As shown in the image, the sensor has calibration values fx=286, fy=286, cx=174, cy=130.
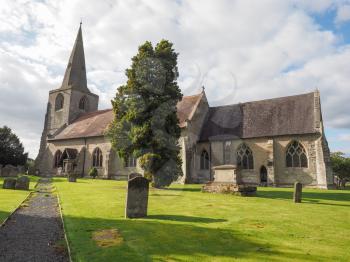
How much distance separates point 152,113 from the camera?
23656mm

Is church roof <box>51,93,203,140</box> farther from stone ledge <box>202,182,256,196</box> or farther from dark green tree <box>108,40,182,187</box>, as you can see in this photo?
stone ledge <box>202,182,256,196</box>

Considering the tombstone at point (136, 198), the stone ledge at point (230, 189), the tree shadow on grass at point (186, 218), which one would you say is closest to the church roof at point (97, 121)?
the stone ledge at point (230, 189)

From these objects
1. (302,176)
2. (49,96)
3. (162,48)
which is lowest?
(302,176)

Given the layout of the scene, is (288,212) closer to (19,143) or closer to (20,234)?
(20,234)

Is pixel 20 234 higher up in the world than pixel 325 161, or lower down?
lower down

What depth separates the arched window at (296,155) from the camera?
95.3 feet

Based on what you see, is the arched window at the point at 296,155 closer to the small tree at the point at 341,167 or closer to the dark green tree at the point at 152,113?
the dark green tree at the point at 152,113

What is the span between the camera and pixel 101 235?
8328 mm

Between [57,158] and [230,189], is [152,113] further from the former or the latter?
[57,158]

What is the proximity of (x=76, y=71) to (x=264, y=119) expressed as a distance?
114ft

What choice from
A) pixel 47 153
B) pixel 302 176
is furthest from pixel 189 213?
pixel 47 153

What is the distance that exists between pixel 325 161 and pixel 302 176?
263 centimetres

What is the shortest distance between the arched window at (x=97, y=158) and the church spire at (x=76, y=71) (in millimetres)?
15068

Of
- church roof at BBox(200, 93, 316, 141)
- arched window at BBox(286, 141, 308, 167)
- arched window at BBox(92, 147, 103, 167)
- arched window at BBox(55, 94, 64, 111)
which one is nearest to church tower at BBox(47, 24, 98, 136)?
arched window at BBox(55, 94, 64, 111)
